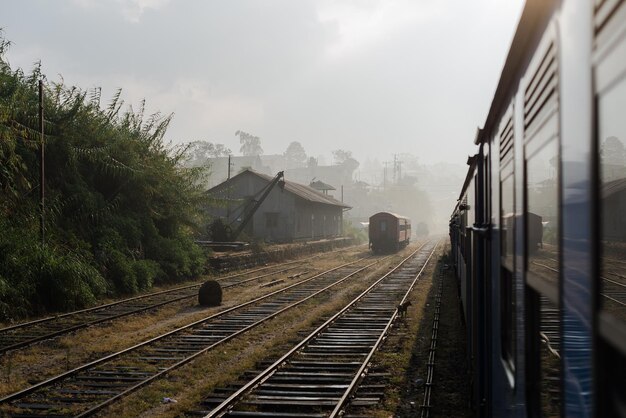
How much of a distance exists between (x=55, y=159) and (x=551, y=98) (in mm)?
21080

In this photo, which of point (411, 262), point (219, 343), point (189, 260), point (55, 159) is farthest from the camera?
point (411, 262)

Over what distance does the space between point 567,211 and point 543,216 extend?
53 cm

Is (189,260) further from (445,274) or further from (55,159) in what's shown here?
(445,274)

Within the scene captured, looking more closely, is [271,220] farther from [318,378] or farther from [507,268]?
[507,268]

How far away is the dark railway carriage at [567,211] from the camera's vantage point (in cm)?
152

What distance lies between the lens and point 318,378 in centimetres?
934

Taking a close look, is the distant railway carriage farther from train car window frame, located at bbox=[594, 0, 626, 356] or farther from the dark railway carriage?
train car window frame, located at bbox=[594, 0, 626, 356]

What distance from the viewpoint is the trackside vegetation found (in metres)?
15.8

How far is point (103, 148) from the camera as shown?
22406 mm

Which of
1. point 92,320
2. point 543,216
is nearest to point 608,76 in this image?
point 543,216

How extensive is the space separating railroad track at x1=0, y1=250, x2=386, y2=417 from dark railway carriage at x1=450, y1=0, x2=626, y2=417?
20.0ft

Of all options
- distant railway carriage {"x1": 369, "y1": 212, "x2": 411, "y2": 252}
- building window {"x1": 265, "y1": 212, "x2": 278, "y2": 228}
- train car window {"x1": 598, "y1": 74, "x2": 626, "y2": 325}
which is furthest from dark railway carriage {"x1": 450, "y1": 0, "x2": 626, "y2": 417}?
building window {"x1": 265, "y1": 212, "x2": 278, "y2": 228}

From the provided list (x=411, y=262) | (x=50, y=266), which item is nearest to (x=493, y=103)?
(x=50, y=266)

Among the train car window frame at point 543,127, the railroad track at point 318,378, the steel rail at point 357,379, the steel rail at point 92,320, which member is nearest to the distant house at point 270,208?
the steel rail at point 92,320
